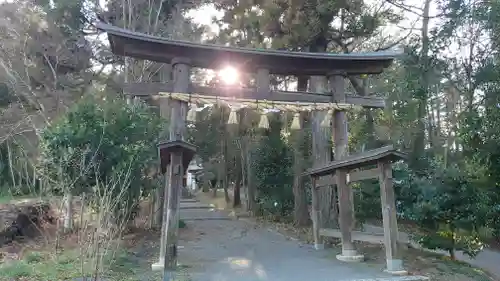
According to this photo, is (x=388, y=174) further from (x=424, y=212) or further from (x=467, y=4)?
(x=467, y=4)

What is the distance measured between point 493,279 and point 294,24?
27.8ft

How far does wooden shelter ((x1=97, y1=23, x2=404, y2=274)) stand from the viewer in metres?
7.65

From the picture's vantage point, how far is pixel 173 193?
7.27m

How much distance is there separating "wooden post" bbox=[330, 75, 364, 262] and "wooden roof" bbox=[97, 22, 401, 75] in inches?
20.0

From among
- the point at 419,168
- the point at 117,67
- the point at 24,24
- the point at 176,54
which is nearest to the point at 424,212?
the point at 419,168

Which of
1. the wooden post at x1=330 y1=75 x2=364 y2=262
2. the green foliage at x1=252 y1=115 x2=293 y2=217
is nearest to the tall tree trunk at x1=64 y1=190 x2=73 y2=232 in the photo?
the wooden post at x1=330 y1=75 x2=364 y2=262

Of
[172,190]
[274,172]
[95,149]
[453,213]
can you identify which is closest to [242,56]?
[172,190]

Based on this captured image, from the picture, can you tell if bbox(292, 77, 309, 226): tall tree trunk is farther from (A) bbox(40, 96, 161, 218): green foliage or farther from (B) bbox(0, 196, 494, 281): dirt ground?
(A) bbox(40, 96, 161, 218): green foliage

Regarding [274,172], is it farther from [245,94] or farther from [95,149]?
[95,149]

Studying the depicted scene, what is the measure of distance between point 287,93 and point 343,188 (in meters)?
2.53

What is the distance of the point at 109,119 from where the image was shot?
1018 centimetres

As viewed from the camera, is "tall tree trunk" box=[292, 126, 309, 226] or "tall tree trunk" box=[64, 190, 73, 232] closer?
"tall tree trunk" box=[64, 190, 73, 232]

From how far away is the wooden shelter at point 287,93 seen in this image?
7.65m

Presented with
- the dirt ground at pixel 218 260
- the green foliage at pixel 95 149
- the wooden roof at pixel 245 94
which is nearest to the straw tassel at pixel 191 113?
the wooden roof at pixel 245 94
